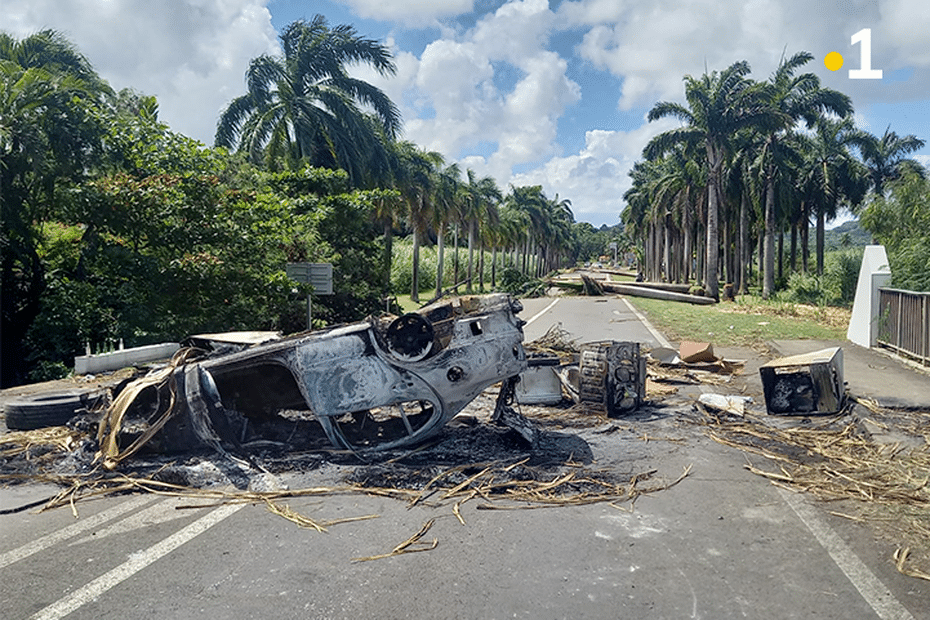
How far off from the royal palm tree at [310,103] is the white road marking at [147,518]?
19046 millimetres

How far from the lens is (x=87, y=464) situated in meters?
6.24

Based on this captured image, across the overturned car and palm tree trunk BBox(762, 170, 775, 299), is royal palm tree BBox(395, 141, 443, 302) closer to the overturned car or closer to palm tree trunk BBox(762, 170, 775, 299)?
palm tree trunk BBox(762, 170, 775, 299)

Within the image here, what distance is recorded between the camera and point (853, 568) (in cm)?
409

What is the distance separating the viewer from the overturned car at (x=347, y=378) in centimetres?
605

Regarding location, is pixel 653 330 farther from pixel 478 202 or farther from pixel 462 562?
pixel 478 202

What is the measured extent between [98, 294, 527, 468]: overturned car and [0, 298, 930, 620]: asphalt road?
89 centimetres

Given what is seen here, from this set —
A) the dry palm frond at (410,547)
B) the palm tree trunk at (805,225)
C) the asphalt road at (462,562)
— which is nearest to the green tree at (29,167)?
the asphalt road at (462,562)

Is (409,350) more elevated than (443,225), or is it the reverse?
(443,225)

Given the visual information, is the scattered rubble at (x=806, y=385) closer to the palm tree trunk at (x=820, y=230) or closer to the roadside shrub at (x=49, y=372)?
the roadside shrub at (x=49, y=372)

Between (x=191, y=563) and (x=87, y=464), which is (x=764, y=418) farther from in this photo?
(x=87, y=464)

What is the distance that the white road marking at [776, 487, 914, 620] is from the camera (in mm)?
3588

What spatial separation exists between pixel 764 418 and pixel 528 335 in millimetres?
9315

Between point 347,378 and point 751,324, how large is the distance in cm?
1751

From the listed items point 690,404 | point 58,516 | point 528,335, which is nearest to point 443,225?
point 528,335
